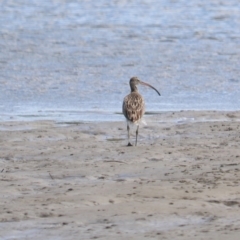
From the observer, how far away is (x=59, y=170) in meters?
10.4

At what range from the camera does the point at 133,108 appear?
12641 millimetres

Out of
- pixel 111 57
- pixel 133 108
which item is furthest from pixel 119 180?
pixel 111 57

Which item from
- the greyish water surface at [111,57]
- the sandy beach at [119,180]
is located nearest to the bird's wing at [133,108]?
the sandy beach at [119,180]

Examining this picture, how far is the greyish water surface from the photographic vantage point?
15664mm

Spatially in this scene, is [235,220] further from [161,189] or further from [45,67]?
[45,67]

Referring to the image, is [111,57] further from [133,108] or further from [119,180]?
[119,180]

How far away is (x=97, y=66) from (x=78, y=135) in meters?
6.73

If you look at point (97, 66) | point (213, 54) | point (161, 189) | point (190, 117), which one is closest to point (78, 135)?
point (190, 117)

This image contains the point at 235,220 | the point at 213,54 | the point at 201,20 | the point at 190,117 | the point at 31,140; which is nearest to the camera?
the point at 235,220

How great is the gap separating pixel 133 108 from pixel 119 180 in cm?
301

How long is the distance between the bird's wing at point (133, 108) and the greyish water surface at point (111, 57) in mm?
1430

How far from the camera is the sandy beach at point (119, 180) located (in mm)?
7930

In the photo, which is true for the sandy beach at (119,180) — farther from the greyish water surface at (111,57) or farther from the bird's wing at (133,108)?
the greyish water surface at (111,57)

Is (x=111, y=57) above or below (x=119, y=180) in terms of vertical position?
below
